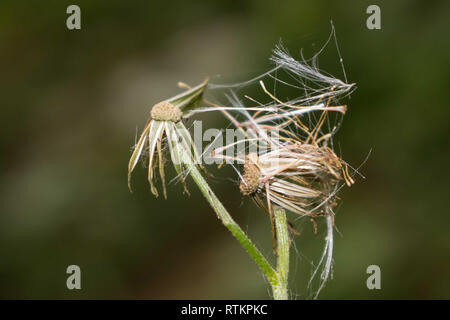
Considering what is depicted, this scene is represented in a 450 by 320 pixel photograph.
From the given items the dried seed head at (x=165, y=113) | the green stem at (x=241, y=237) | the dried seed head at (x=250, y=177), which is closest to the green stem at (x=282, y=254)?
the green stem at (x=241, y=237)

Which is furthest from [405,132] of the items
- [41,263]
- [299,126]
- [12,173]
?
[12,173]

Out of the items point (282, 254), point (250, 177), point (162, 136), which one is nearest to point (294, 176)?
point (250, 177)

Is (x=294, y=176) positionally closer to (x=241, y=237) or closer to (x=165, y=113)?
(x=241, y=237)

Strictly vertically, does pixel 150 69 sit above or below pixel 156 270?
above

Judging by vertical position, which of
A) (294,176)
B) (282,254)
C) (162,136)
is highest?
(162,136)

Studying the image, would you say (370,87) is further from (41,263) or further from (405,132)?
(41,263)

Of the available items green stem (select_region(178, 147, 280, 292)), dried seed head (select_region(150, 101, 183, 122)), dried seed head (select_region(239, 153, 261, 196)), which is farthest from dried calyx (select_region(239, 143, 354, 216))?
dried seed head (select_region(150, 101, 183, 122))
